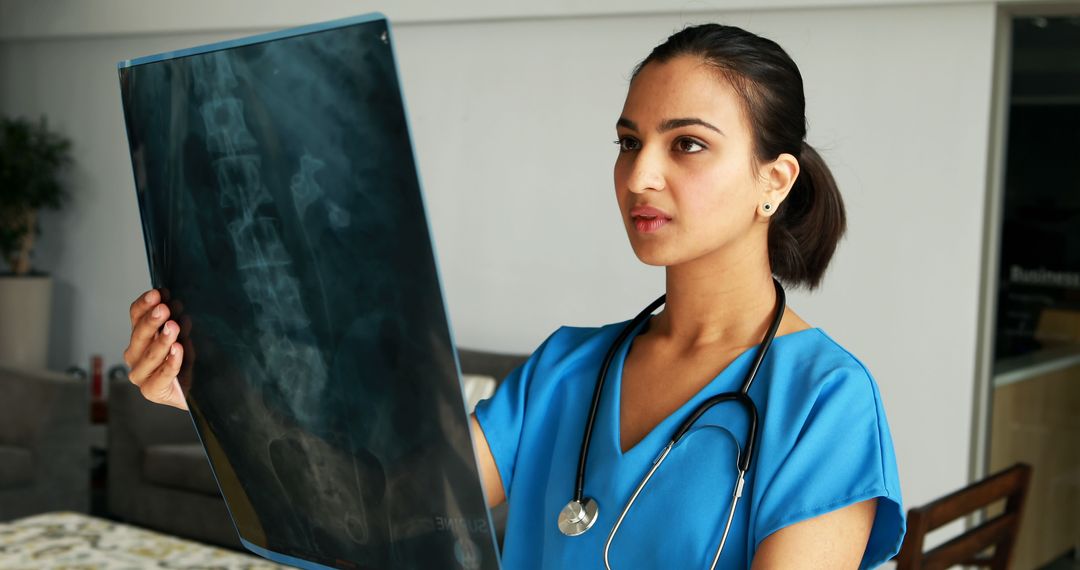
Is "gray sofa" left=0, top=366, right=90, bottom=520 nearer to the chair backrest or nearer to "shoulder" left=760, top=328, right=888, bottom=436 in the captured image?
the chair backrest

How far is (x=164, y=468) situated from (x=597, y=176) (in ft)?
6.56

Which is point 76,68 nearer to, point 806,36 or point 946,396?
point 806,36

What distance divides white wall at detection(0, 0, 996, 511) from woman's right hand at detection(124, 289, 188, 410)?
7.64ft

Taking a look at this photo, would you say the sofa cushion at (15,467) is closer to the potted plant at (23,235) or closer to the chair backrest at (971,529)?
the potted plant at (23,235)

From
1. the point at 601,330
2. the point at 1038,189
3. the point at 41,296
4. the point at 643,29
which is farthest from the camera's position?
the point at 41,296

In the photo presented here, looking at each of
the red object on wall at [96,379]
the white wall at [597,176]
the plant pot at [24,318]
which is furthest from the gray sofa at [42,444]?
the white wall at [597,176]

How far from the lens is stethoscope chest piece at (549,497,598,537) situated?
2.99 ft

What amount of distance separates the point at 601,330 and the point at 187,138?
444 mm

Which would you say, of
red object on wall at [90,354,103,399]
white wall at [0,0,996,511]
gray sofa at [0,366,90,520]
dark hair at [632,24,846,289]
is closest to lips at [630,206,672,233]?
dark hair at [632,24,846,289]

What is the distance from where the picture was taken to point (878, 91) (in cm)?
370

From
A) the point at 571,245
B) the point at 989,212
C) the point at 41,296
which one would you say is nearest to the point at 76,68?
the point at 41,296

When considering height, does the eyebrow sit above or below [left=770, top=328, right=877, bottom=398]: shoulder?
above

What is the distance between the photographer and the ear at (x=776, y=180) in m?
0.92

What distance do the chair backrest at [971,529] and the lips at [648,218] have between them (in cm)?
89
